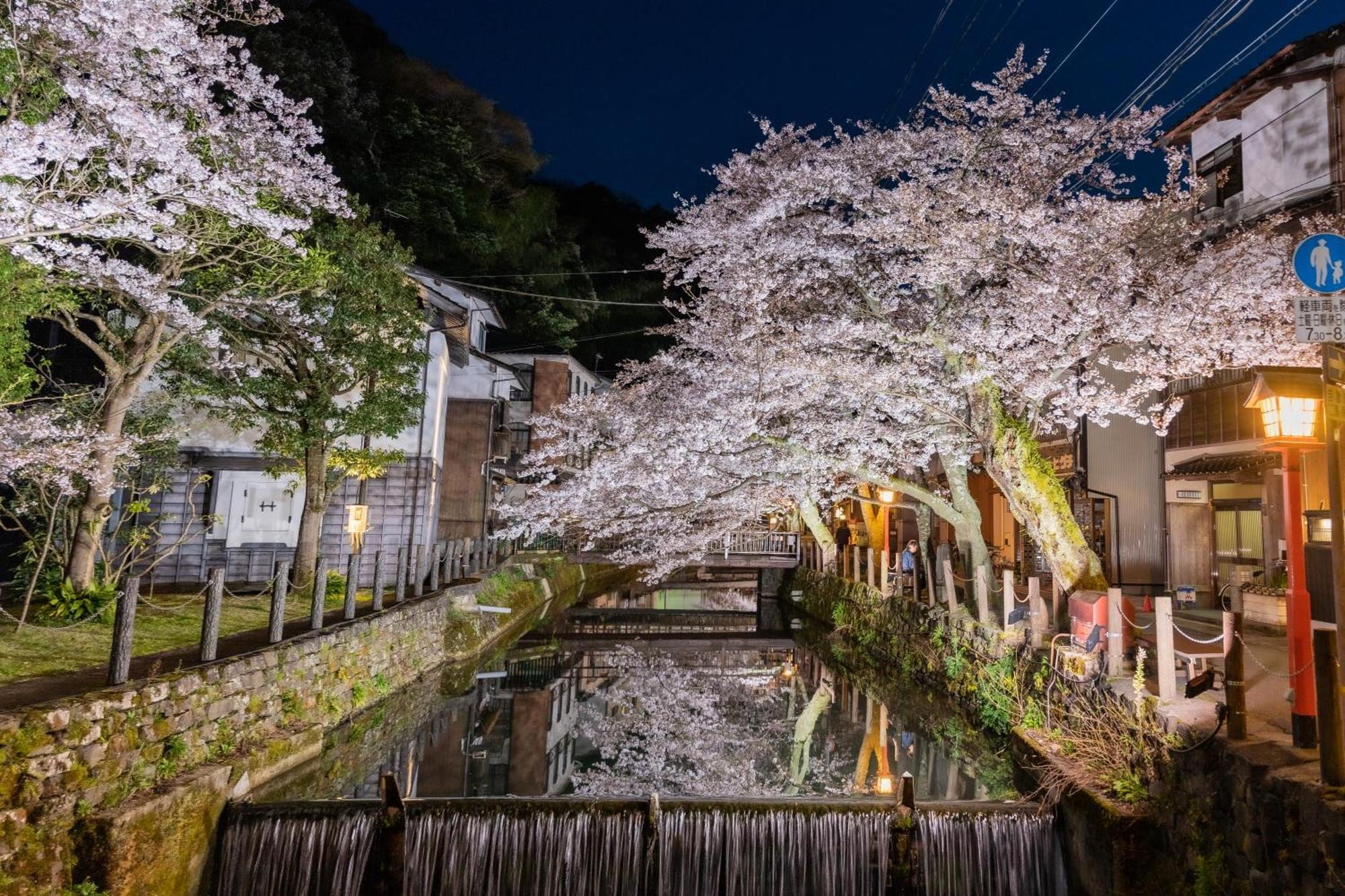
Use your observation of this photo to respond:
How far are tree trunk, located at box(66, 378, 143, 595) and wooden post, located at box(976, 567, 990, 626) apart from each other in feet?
47.4

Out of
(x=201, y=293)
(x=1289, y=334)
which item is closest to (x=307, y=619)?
(x=201, y=293)

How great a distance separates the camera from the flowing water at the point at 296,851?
765 cm

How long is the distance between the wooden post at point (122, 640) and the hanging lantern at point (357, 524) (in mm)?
11755

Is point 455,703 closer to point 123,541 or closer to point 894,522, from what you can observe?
point 123,541

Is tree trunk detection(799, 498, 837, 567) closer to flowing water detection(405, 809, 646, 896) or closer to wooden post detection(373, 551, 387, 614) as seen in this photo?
wooden post detection(373, 551, 387, 614)

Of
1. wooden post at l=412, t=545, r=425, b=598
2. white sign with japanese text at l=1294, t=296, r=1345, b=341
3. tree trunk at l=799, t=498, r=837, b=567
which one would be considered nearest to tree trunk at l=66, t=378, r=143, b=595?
wooden post at l=412, t=545, r=425, b=598

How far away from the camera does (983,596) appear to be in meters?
Answer: 13.7

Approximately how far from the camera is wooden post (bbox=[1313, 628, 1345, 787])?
5.40 metres

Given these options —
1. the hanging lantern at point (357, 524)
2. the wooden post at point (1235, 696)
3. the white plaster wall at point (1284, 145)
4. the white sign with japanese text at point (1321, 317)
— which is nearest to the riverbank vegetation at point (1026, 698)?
the wooden post at point (1235, 696)

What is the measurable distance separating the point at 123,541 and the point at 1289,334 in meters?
25.1

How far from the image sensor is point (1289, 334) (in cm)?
1237

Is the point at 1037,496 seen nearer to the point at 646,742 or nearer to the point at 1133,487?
the point at 646,742

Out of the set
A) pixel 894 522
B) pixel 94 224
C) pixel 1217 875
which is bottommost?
pixel 1217 875

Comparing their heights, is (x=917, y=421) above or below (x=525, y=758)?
above
